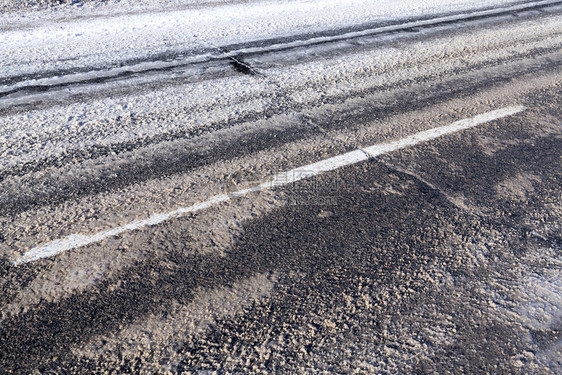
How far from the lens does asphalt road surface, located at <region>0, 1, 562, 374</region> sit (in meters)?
2.56

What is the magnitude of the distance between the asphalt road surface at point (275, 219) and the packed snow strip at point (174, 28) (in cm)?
15

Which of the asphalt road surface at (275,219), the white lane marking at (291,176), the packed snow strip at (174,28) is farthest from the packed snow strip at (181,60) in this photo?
the white lane marking at (291,176)

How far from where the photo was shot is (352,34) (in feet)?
24.5

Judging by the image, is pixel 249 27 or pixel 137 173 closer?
pixel 137 173

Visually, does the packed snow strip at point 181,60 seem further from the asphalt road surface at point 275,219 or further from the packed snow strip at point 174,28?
the packed snow strip at point 174,28

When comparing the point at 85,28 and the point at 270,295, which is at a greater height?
the point at 85,28

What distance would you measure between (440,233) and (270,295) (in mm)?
1355

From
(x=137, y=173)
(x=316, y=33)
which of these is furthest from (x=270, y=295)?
(x=316, y=33)

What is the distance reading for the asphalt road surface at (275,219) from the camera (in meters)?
2.56

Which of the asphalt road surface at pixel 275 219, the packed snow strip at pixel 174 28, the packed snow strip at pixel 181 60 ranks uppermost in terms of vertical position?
the packed snow strip at pixel 174 28

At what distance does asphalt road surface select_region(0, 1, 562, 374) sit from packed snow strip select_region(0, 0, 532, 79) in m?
0.15

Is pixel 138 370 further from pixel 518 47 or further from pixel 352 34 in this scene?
pixel 518 47

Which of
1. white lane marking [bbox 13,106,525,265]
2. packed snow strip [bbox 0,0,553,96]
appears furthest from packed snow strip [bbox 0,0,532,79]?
white lane marking [bbox 13,106,525,265]

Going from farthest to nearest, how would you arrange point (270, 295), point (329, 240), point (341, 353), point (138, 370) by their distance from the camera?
point (329, 240) < point (270, 295) < point (341, 353) < point (138, 370)
